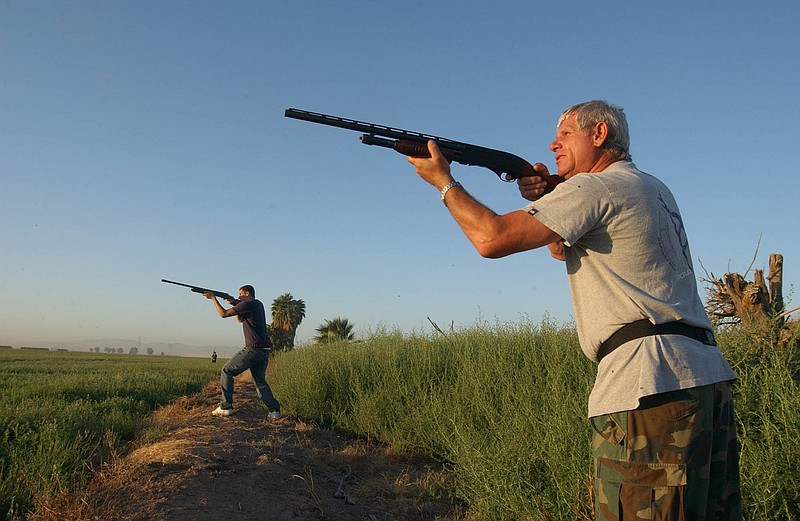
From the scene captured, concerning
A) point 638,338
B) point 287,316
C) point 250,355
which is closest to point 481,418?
point 250,355

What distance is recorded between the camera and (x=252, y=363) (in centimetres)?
920

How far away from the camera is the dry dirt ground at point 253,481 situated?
185 inches

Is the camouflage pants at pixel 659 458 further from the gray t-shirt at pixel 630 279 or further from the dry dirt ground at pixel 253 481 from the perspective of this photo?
the dry dirt ground at pixel 253 481

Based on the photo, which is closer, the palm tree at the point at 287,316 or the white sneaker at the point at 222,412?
the white sneaker at the point at 222,412

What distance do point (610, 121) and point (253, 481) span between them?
5094 millimetres

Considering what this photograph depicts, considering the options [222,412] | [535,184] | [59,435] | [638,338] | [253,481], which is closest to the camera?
[638,338]

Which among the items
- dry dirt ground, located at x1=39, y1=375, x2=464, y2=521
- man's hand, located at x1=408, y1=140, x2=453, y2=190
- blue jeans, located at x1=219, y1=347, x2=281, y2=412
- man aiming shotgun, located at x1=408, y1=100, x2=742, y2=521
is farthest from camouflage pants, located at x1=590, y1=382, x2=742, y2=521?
blue jeans, located at x1=219, y1=347, x2=281, y2=412

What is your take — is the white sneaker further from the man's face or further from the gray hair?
the gray hair

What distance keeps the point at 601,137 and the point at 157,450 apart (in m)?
5.92

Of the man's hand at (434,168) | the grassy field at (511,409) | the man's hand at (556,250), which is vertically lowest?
the grassy field at (511,409)

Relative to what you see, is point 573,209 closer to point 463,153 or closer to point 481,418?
point 463,153

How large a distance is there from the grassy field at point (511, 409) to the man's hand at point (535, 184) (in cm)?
254

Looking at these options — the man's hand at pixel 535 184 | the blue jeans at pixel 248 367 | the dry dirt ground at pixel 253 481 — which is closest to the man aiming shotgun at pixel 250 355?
the blue jeans at pixel 248 367

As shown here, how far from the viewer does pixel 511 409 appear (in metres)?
6.38
